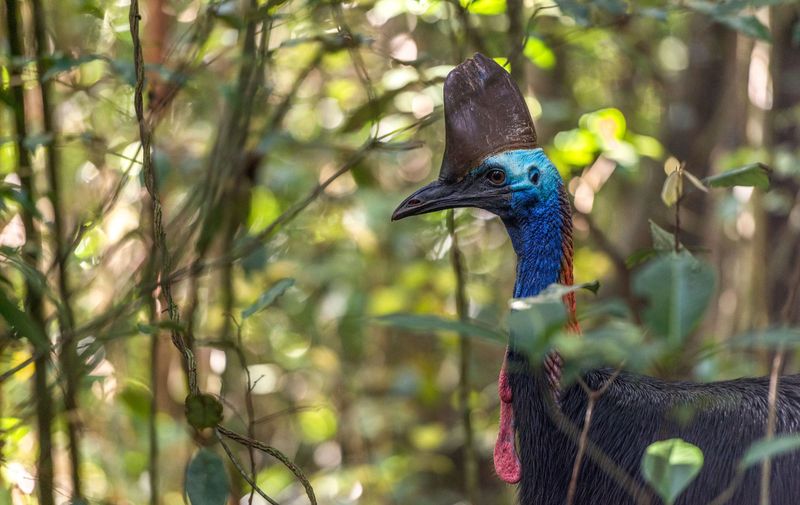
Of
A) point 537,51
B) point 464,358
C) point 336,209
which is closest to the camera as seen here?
point 537,51

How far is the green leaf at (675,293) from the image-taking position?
1176mm

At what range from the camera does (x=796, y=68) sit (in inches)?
162

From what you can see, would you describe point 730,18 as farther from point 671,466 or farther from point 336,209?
point 336,209

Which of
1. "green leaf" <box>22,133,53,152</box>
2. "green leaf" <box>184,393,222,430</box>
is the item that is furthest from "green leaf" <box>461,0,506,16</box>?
"green leaf" <box>184,393,222,430</box>

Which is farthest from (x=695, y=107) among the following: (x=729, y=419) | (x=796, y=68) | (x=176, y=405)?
(x=729, y=419)

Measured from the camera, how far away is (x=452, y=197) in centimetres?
214

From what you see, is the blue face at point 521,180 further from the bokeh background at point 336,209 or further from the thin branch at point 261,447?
the thin branch at point 261,447

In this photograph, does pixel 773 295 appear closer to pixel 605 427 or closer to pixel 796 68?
pixel 796 68

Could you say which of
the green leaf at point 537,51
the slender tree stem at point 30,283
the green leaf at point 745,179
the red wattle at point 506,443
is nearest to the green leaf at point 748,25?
the green leaf at point 537,51

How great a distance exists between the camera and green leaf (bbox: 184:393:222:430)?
184 centimetres

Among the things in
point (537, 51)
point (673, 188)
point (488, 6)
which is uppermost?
point (488, 6)

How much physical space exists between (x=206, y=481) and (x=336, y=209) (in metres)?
2.48

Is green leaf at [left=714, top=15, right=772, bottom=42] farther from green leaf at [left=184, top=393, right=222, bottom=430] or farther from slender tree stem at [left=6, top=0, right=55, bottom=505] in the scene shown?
slender tree stem at [left=6, top=0, right=55, bottom=505]

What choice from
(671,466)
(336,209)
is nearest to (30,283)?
(671,466)
